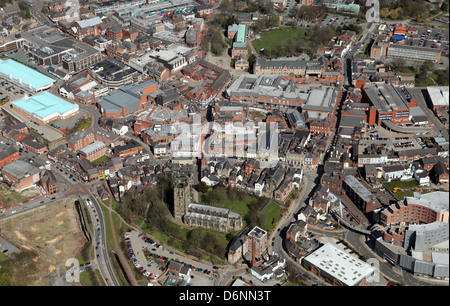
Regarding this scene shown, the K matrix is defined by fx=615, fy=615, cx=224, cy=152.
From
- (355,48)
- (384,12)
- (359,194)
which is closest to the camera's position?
(359,194)

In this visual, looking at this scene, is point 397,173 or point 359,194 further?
point 397,173

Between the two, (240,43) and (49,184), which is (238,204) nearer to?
(49,184)

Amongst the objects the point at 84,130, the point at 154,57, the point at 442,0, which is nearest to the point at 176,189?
the point at 84,130

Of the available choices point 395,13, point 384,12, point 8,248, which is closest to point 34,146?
point 8,248

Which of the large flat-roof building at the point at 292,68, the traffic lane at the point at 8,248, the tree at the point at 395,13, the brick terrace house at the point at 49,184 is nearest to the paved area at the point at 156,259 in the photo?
the traffic lane at the point at 8,248

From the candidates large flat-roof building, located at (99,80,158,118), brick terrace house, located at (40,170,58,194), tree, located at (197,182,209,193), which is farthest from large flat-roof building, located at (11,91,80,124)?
tree, located at (197,182,209,193)

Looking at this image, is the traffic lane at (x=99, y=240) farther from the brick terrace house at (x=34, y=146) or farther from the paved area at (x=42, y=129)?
the paved area at (x=42, y=129)

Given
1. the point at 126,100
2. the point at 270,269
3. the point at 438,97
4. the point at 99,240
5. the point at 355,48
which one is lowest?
the point at 99,240
